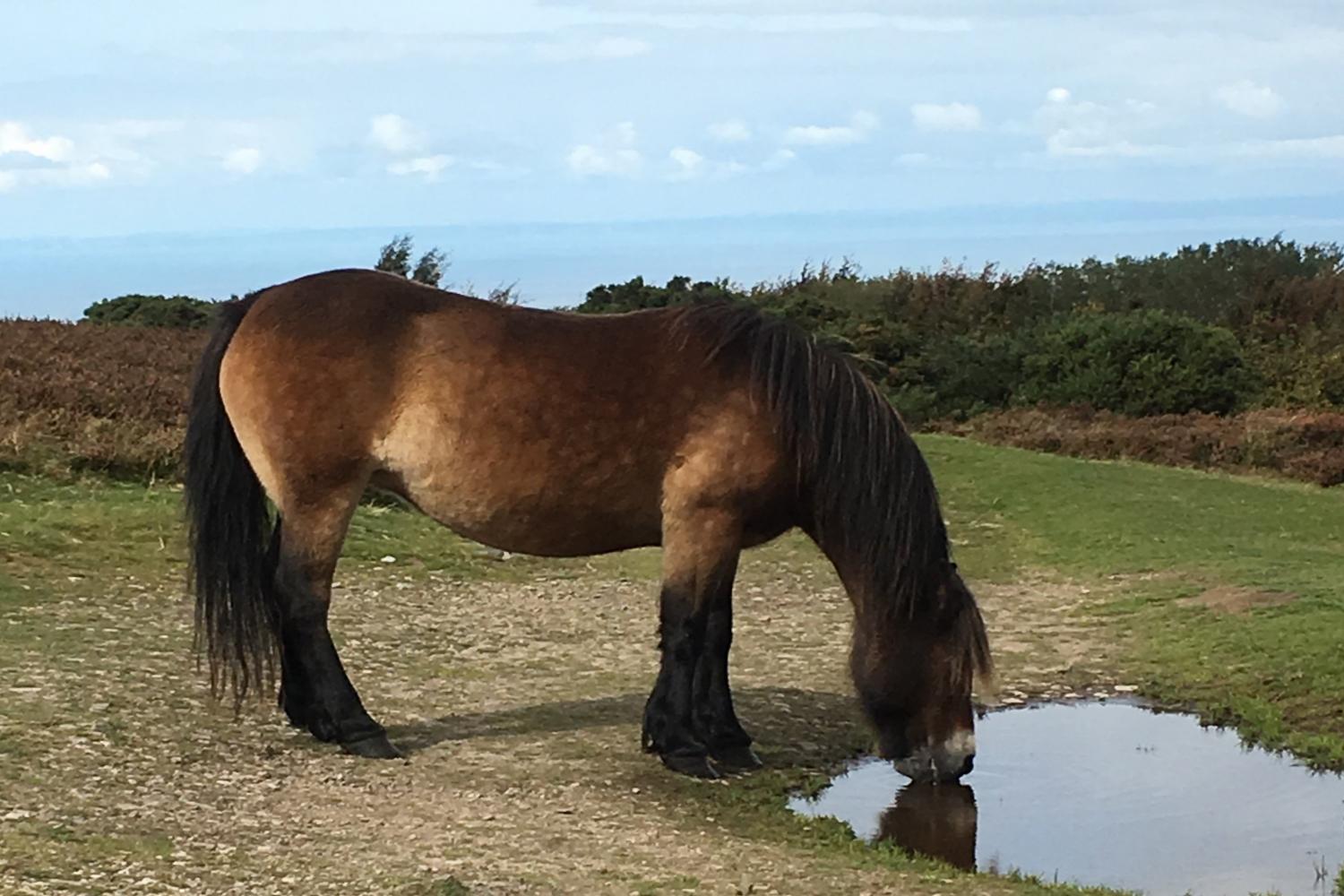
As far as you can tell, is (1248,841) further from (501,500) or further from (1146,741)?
(501,500)

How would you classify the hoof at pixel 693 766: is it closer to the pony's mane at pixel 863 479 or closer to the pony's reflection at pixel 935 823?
the pony's reflection at pixel 935 823

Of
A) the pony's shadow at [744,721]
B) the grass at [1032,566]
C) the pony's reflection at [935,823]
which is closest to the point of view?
the pony's reflection at [935,823]

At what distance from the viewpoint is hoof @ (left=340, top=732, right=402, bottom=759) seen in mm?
5969

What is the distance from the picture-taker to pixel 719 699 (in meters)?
6.28

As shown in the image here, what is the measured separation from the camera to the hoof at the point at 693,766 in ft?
19.4

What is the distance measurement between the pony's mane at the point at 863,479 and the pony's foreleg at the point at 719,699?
0.51 m

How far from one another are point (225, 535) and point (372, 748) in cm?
102

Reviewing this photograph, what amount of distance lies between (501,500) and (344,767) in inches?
44.9

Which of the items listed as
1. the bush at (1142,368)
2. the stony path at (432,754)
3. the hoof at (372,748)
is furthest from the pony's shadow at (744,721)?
the bush at (1142,368)

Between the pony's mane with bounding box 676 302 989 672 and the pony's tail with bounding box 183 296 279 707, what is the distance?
192 centimetres

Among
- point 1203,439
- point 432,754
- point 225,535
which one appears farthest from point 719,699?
point 1203,439

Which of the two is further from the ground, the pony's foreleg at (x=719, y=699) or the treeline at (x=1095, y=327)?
the treeline at (x=1095, y=327)

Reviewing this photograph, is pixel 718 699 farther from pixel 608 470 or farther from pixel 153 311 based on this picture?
pixel 153 311

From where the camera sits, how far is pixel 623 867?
15.2 feet
